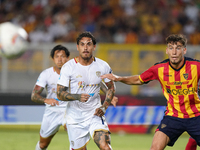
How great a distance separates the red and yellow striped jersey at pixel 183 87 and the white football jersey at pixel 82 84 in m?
0.99

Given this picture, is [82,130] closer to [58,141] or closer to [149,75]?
[149,75]

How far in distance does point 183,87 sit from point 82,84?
1.49 m

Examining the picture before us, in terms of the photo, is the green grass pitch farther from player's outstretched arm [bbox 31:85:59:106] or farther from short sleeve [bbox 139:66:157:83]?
short sleeve [bbox 139:66:157:83]

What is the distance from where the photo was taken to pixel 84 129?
575 centimetres

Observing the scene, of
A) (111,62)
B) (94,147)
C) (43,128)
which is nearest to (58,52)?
(43,128)

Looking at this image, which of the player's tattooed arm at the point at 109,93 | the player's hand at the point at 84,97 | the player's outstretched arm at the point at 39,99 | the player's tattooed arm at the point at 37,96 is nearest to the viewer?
the player's hand at the point at 84,97

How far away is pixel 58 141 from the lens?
955 centimetres

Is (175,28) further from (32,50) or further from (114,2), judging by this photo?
(32,50)

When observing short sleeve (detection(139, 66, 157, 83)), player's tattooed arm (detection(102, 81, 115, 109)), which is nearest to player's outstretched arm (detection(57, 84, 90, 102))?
player's tattooed arm (detection(102, 81, 115, 109))

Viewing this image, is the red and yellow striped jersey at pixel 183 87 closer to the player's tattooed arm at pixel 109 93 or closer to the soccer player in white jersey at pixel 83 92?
the player's tattooed arm at pixel 109 93

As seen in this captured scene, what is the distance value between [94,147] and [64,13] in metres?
7.66

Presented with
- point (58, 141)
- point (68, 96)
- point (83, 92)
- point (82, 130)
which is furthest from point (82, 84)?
point (58, 141)

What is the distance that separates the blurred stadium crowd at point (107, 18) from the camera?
14430 mm

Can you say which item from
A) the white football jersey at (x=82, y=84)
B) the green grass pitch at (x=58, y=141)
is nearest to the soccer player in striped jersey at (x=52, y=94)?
the white football jersey at (x=82, y=84)
